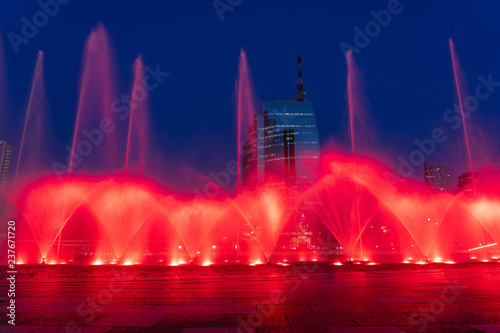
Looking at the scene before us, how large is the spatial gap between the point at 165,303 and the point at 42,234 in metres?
23.2

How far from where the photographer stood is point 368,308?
26.8 ft

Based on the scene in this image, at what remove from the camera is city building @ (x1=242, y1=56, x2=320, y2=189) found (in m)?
148

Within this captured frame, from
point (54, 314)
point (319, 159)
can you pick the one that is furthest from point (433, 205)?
point (319, 159)

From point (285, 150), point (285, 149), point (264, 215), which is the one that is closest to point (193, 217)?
point (264, 215)

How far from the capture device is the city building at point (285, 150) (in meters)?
148

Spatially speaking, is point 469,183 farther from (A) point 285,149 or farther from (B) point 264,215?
(A) point 285,149

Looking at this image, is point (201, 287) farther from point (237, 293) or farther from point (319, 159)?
point (319, 159)

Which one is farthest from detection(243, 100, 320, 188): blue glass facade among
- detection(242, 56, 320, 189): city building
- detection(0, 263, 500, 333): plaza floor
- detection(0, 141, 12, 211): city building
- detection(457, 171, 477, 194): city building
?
detection(0, 263, 500, 333): plaza floor

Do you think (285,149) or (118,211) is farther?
(285,149)

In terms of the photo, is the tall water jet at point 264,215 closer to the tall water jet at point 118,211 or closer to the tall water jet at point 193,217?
the tall water jet at point 193,217

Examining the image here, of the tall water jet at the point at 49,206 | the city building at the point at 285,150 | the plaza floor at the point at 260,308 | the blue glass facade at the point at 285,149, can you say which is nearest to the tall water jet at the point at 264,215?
the tall water jet at the point at 49,206

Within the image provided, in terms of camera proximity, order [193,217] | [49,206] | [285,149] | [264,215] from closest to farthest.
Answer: [49,206], [264,215], [193,217], [285,149]

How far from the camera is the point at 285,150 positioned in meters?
149

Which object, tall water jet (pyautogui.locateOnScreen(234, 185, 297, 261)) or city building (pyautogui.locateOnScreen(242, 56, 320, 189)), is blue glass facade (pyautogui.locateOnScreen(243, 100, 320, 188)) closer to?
city building (pyautogui.locateOnScreen(242, 56, 320, 189))
